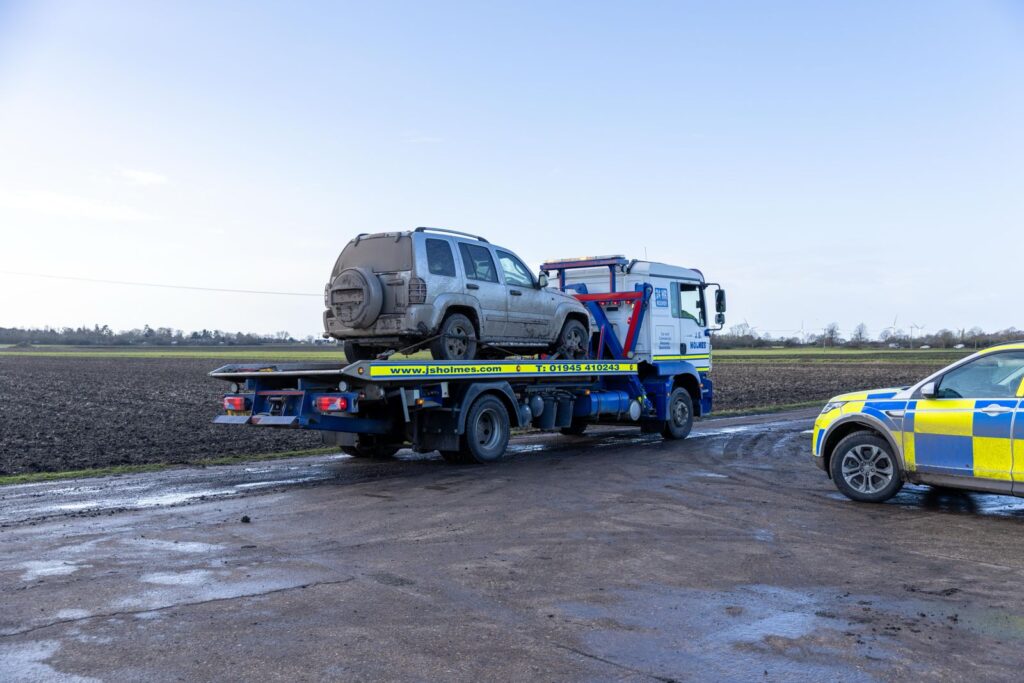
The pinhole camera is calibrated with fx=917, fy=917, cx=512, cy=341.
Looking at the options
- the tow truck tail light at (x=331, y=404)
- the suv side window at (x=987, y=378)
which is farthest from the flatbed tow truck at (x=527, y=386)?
the suv side window at (x=987, y=378)

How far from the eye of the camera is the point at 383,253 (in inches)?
470

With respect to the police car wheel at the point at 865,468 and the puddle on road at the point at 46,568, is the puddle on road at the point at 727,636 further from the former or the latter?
the police car wheel at the point at 865,468

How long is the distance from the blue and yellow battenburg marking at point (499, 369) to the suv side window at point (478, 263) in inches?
49.2

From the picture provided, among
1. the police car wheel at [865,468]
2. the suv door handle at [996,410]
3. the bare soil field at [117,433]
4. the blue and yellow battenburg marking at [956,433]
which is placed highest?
the suv door handle at [996,410]

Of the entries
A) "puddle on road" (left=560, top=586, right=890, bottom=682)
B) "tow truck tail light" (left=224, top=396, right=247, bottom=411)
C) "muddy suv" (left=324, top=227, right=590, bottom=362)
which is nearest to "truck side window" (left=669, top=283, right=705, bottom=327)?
"muddy suv" (left=324, top=227, right=590, bottom=362)

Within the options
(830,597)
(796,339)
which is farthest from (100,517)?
(796,339)

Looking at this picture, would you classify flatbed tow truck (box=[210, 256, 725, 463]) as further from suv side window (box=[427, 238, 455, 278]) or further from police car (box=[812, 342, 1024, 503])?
police car (box=[812, 342, 1024, 503])

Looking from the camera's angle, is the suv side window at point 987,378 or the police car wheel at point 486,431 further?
the police car wheel at point 486,431

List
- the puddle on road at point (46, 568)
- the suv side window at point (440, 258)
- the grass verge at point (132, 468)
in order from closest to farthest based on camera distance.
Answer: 1. the puddle on road at point (46, 568)
2. the grass verge at point (132, 468)
3. the suv side window at point (440, 258)

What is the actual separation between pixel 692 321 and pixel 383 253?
7.61 metres

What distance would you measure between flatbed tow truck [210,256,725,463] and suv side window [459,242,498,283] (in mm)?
1241

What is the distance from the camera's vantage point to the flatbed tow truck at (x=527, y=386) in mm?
11445

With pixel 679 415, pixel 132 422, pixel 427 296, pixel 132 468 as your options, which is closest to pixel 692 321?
pixel 679 415

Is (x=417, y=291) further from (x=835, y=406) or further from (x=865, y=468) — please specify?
(x=865, y=468)
